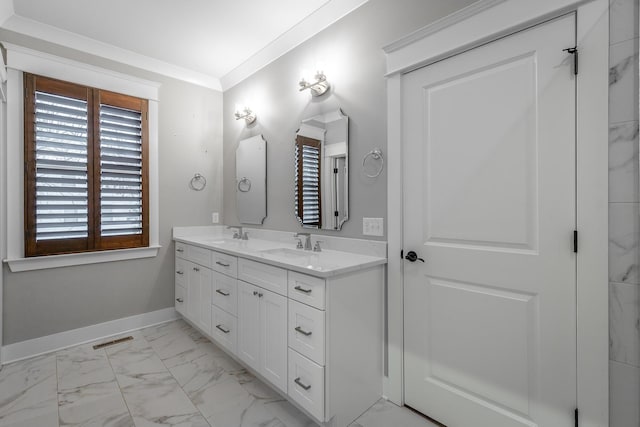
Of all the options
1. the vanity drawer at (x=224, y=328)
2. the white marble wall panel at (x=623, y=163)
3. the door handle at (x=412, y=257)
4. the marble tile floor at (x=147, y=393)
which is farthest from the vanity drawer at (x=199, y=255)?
the white marble wall panel at (x=623, y=163)

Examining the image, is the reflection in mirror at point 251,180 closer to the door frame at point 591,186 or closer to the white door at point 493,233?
the white door at point 493,233

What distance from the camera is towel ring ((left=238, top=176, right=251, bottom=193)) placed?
3168mm

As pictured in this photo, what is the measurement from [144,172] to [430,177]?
2.69m

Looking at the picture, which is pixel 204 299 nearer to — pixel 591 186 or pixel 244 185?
pixel 244 185

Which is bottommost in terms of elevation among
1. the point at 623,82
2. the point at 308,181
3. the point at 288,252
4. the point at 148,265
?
the point at 148,265

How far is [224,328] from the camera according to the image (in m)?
2.37

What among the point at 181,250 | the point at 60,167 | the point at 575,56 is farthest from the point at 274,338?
the point at 60,167

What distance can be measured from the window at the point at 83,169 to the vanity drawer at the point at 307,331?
2.10 m

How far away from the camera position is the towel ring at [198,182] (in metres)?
3.39

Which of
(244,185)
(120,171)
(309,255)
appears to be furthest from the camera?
(244,185)

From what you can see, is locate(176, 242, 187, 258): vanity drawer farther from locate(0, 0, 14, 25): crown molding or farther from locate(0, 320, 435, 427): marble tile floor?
locate(0, 0, 14, 25): crown molding

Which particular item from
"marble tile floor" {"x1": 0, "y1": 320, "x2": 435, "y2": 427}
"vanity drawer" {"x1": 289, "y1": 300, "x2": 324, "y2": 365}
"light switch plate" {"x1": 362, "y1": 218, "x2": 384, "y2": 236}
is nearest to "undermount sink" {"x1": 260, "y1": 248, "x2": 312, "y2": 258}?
"light switch plate" {"x1": 362, "y1": 218, "x2": 384, "y2": 236}

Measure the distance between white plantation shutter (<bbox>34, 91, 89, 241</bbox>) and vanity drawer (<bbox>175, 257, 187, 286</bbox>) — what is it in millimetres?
828

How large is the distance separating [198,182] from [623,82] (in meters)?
3.38
